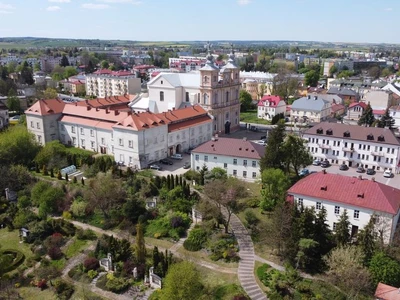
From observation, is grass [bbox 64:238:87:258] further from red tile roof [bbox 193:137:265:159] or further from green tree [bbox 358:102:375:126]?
green tree [bbox 358:102:375:126]

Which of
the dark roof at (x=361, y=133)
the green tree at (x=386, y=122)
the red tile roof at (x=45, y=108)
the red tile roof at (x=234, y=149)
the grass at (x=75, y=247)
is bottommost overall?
the grass at (x=75, y=247)

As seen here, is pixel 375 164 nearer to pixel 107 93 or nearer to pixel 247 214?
pixel 247 214

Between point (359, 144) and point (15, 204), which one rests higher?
point (359, 144)

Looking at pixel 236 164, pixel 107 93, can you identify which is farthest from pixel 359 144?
pixel 107 93

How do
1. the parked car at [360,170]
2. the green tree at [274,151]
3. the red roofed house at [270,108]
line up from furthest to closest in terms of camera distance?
1. the red roofed house at [270,108]
2. the parked car at [360,170]
3. the green tree at [274,151]

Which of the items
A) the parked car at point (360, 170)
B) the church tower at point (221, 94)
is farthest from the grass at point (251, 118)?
the parked car at point (360, 170)

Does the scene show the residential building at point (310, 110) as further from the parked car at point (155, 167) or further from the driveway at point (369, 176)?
the parked car at point (155, 167)

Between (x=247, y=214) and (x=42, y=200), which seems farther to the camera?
(x=42, y=200)
